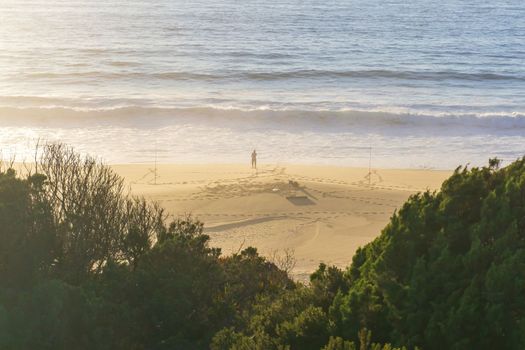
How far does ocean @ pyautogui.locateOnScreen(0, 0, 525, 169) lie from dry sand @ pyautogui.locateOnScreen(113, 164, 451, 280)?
7.42 ft

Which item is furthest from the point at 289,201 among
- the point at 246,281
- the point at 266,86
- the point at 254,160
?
the point at 266,86

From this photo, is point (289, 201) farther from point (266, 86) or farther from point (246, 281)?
point (266, 86)

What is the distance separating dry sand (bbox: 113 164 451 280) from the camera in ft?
73.2

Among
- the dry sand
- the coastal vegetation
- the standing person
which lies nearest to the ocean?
the standing person

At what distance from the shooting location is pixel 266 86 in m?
48.1

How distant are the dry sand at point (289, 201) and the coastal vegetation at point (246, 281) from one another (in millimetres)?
6493

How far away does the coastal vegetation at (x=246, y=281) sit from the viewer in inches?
361

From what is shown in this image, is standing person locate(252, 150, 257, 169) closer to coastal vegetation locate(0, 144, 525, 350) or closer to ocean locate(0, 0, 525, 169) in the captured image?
ocean locate(0, 0, 525, 169)

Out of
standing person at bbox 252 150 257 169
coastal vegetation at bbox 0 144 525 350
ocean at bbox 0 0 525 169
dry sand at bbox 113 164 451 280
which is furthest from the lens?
ocean at bbox 0 0 525 169

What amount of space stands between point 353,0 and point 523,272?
9163 cm

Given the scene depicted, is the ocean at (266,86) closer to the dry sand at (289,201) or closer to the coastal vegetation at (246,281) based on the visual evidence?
the dry sand at (289,201)

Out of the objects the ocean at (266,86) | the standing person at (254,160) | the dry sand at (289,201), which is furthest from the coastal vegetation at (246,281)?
the ocean at (266,86)

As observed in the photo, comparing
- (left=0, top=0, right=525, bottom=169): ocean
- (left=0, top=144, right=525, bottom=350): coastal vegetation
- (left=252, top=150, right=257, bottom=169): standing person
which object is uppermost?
(left=0, top=0, right=525, bottom=169): ocean

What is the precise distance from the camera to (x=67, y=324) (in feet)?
35.0
